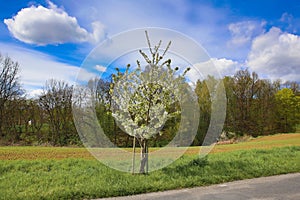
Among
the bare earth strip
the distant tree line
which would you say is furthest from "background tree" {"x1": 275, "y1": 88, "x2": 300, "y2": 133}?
the bare earth strip

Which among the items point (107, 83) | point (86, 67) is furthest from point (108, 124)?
point (86, 67)

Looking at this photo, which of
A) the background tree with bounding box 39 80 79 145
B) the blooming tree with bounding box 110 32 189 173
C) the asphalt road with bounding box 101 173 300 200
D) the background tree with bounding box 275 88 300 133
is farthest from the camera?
the background tree with bounding box 275 88 300 133

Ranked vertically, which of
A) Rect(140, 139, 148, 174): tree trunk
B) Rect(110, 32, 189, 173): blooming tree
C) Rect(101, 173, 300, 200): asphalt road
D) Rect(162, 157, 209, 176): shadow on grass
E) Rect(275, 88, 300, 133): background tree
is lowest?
Rect(101, 173, 300, 200): asphalt road

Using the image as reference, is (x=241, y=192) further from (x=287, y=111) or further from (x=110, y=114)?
(x=287, y=111)

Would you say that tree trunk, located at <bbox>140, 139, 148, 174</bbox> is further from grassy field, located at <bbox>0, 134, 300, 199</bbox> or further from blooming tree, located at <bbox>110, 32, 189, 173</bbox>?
grassy field, located at <bbox>0, 134, 300, 199</bbox>

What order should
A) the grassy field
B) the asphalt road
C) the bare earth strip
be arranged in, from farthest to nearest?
the bare earth strip
the grassy field
the asphalt road

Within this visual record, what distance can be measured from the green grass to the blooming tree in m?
1.03

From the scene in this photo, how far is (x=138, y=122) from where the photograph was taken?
6.92 metres

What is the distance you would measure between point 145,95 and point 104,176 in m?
2.47

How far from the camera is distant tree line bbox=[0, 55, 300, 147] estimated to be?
8.75 meters

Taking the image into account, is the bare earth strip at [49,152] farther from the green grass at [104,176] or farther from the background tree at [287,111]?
the background tree at [287,111]

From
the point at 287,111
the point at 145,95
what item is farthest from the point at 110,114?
the point at 287,111

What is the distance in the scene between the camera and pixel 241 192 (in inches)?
211

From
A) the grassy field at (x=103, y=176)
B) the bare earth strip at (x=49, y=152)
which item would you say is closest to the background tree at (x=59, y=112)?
the bare earth strip at (x=49, y=152)
